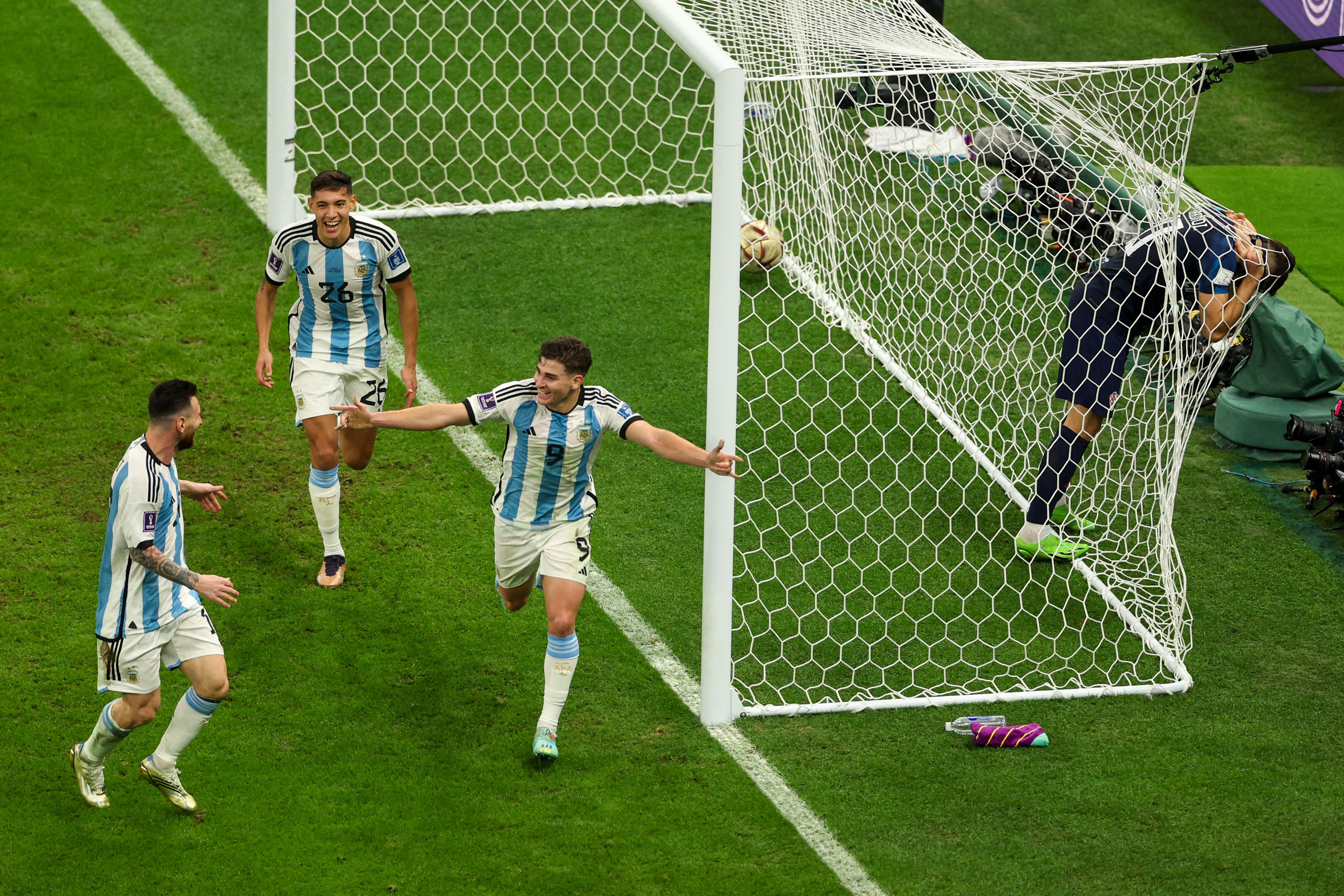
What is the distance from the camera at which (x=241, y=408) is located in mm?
7934

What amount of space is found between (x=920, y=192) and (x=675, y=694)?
13.3 feet

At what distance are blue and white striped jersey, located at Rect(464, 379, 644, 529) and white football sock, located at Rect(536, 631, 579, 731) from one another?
425 mm

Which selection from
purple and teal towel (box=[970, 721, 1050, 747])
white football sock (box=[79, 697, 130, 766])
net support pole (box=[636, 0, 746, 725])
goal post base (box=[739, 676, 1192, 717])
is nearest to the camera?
white football sock (box=[79, 697, 130, 766])

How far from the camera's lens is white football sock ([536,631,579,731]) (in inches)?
225

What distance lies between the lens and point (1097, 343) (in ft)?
22.9

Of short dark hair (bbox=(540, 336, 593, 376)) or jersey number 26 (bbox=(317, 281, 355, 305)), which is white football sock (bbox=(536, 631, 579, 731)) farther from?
jersey number 26 (bbox=(317, 281, 355, 305))

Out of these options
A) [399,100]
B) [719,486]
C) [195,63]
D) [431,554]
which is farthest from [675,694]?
[195,63]

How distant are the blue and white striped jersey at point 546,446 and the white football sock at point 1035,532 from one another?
7.68 ft

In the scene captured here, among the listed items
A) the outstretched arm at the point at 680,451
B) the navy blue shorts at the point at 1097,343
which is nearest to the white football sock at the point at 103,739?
the outstretched arm at the point at 680,451

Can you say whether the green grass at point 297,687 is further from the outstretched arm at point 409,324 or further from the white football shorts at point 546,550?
the outstretched arm at point 409,324

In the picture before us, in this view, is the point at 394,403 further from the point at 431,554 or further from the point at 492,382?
the point at 431,554

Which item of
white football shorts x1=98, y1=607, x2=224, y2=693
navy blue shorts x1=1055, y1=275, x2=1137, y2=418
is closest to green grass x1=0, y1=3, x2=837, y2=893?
white football shorts x1=98, y1=607, x2=224, y2=693

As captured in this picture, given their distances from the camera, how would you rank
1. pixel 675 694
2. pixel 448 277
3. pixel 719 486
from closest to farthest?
pixel 719 486 < pixel 675 694 < pixel 448 277

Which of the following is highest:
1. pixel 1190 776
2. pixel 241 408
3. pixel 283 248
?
pixel 283 248
